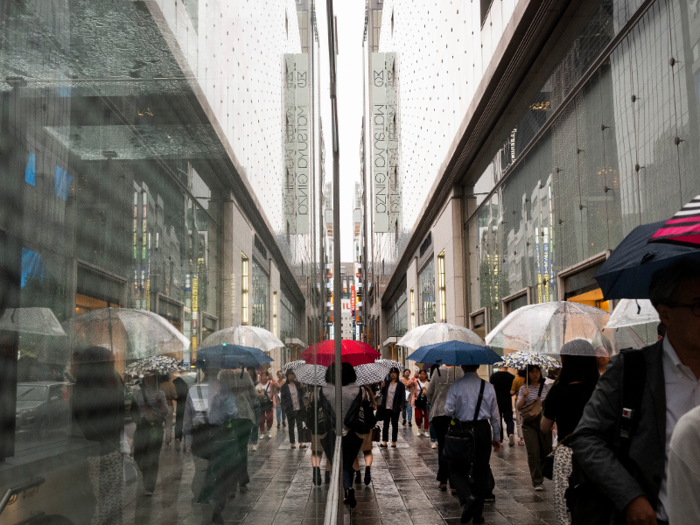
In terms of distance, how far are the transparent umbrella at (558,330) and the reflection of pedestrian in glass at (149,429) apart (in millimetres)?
7915

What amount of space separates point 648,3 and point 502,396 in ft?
24.4

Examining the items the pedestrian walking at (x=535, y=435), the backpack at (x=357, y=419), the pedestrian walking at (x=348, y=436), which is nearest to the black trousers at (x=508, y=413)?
the pedestrian walking at (x=535, y=435)

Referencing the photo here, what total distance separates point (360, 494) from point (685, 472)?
9195 mm

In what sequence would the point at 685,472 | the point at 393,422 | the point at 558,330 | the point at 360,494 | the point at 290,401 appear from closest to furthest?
the point at 685,472
the point at 290,401
the point at 558,330
the point at 360,494
the point at 393,422

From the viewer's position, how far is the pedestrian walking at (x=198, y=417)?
0.68 meters

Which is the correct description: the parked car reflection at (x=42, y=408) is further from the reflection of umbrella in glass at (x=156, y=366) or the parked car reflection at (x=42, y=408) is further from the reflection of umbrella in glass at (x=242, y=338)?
the reflection of umbrella in glass at (x=242, y=338)

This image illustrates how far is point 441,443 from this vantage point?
1066cm

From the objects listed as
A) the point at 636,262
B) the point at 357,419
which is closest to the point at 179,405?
the point at 636,262

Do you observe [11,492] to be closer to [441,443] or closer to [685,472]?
[685,472]

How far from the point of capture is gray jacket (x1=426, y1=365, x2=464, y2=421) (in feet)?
38.7

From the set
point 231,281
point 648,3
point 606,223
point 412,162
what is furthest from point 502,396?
point 412,162

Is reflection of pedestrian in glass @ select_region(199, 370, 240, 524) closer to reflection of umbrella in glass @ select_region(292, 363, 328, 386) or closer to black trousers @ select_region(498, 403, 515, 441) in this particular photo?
reflection of umbrella in glass @ select_region(292, 363, 328, 386)

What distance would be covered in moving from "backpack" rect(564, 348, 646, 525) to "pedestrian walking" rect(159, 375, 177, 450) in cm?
205

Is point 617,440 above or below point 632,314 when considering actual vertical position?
below
